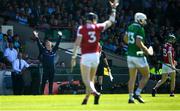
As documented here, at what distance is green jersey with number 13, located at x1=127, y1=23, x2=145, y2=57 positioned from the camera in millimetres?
20219

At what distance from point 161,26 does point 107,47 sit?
14.7 feet

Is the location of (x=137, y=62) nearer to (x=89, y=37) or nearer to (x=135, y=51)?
(x=135, y=51)

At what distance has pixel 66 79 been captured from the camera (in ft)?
102

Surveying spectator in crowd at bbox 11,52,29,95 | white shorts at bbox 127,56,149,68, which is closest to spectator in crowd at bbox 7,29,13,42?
spectator in crowd at bbox 11,52,29,95

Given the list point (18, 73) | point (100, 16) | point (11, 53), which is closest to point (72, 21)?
point (100, 16)

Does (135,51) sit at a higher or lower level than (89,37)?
lower

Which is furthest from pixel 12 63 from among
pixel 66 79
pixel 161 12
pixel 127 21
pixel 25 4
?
pixel 161 12

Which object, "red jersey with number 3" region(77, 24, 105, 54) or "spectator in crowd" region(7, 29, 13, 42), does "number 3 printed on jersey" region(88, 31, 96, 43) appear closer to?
"red jersey with number 3" region(77, 24, 105, 54)

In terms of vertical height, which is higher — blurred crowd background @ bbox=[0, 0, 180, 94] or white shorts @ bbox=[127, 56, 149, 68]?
blurred crowd background @ bbox=[0, 0, 180, 94]

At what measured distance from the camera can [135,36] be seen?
20203 millimetres

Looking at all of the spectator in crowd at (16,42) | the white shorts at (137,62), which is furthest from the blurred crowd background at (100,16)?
the white shorts at (137,62)

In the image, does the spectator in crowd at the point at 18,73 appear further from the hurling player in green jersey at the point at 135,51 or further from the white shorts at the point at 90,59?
the white shorts at the point at 90,59

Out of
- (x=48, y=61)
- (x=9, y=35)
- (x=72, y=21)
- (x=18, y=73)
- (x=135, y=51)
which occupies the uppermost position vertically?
(x=72, y=21)

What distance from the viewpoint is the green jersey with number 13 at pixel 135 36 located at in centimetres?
2022
